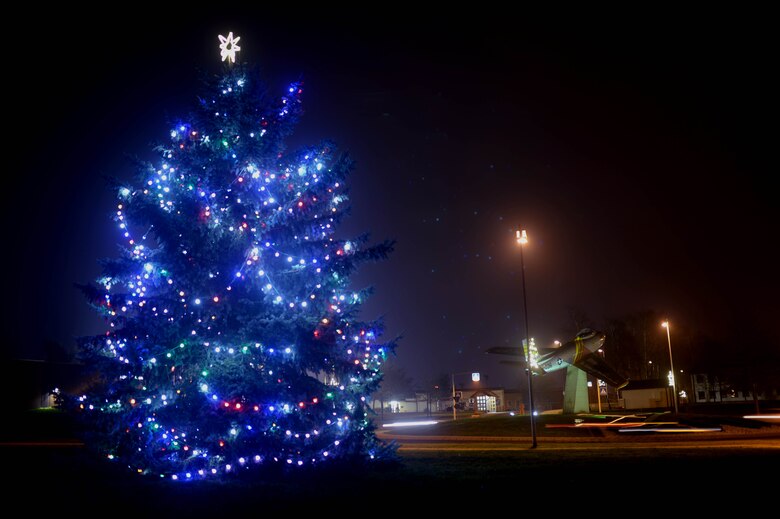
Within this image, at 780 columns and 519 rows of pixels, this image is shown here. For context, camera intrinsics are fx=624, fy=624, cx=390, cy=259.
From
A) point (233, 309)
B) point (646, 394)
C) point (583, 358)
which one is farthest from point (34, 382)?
point (646, 394)

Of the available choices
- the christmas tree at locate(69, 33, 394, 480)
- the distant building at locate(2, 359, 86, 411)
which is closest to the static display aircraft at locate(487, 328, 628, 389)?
the christmas tree at locate(69, 33, 394, 480)

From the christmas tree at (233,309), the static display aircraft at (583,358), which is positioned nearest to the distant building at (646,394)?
the static display aircraft at (583,358)

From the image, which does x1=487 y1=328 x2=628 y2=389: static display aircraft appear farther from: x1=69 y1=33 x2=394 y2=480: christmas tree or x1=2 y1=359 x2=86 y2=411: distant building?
x1=2 y1=359 x2=86 y2=411: distant building

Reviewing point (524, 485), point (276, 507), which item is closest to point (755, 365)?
point (524, 485)

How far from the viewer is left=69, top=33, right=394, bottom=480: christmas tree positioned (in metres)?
13.4

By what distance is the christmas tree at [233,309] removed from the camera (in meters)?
13.4

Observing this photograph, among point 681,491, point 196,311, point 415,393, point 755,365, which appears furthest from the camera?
point 415,393

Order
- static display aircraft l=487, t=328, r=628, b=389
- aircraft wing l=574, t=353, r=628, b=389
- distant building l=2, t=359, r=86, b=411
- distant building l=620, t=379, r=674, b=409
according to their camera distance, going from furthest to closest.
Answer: distant building l=620, t=379, r=674, b=409 < distant building l=2, t=359, r=86, b=411 < aircraft wing l=574, t=353, r=628, b=389 < static display aircraft l=487, t=328, r=628, b=389

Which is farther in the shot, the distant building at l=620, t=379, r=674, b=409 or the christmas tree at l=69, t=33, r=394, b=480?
the distant building at l=620, t=379, r=674, b=409

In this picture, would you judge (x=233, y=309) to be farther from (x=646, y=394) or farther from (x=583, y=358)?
(x=646, y=394)

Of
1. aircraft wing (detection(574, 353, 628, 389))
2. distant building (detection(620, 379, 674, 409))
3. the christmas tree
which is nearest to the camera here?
the christmas tree

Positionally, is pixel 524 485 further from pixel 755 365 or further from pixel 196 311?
pixel 755 365

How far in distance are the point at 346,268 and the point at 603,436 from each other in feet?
58.4

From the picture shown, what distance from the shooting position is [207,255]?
14.3m
